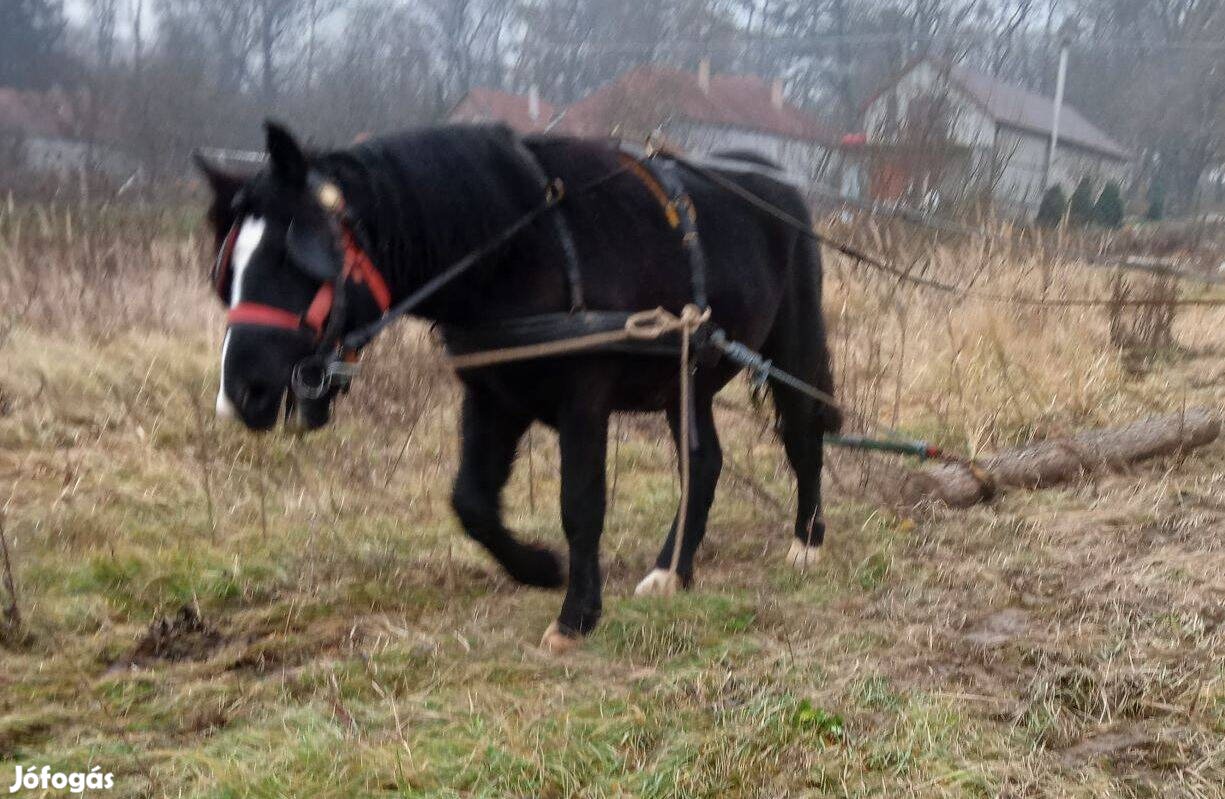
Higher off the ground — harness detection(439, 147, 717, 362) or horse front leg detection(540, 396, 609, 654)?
harness detection(439, 147, 717, 362)

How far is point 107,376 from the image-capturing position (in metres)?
6.08

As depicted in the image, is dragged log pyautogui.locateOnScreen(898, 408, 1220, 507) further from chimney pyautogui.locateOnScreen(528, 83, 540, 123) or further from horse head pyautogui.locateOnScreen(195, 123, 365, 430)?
chimney pyautogui.locateOnScreen(528, 83, 540, 123)

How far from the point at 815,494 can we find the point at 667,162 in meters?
1.62

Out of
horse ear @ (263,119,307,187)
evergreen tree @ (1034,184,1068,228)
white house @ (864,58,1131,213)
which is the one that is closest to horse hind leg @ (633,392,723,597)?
horse ear @ (263,119,307,187)

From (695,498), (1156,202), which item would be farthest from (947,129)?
(1156,202)

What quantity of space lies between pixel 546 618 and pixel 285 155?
178 centimetres

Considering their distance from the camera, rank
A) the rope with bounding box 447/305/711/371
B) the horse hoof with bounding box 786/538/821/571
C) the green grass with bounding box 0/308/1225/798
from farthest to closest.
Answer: the horse hoof with bounding box 786/538/821/571 → the rope with bounding box 447/305/711/371 → the green grass with bounding box 0/308/1225/798

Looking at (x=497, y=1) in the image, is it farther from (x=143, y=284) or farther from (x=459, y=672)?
(x=459, y=672)

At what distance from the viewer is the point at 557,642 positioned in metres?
3.28

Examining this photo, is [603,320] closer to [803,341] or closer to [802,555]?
[803,341]

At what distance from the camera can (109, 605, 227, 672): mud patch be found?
329 centimetres

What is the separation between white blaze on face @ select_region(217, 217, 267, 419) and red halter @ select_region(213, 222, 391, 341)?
1.2 inches

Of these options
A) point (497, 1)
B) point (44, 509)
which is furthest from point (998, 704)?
point (497, 1)

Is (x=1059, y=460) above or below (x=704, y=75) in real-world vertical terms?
below
